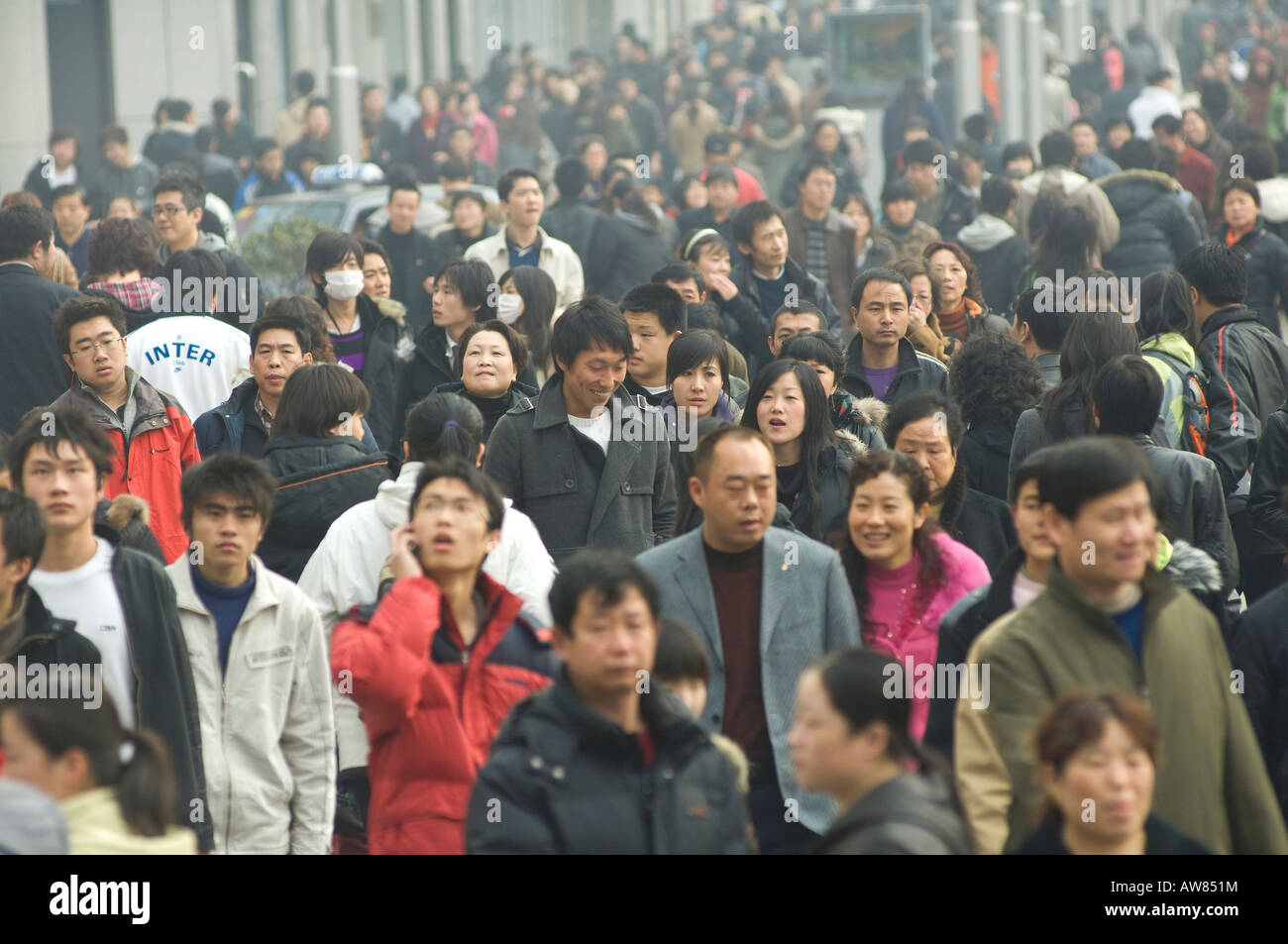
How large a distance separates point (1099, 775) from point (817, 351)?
3.86 metres

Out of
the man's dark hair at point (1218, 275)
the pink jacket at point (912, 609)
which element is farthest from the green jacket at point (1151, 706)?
the man's dark hair at point (1218, 275)

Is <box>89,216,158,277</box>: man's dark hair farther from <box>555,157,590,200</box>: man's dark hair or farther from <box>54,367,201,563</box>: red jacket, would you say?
<box>555,157,590,200</box>: man's dark hair

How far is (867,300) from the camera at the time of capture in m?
8.35

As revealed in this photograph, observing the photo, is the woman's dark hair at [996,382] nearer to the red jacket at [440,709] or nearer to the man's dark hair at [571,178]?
the red jacket at [440,709]

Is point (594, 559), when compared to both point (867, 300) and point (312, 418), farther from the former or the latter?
point (867, 300)

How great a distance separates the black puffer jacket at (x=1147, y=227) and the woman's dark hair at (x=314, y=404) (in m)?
7.23

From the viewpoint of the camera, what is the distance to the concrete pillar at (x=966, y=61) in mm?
22453

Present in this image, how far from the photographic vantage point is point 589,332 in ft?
22.0

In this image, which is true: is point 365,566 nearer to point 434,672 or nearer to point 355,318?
point 434,672

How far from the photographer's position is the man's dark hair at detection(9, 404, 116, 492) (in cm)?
550

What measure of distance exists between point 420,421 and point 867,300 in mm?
2715

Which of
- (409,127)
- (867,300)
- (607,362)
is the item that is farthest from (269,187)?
(607,362)

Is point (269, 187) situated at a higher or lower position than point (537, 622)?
higher

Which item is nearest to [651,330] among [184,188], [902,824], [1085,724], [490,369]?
[490,369]
